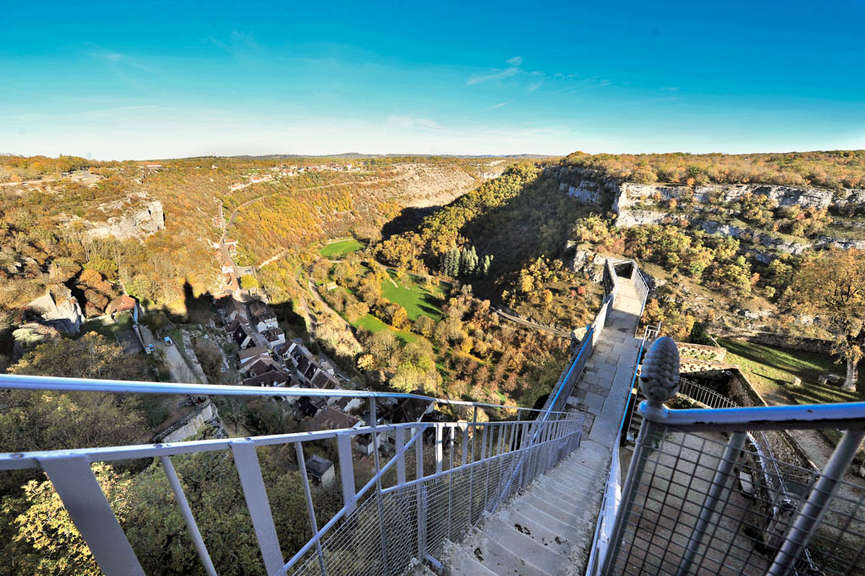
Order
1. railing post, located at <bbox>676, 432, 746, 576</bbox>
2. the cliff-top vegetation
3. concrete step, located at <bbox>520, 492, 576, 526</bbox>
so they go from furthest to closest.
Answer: the cliff-top vegetation → concrete step, located at <bbox>520, 492, 576, 526</bbox> → railing post, located at <bbox>676, 432, 746, 576</bbox>

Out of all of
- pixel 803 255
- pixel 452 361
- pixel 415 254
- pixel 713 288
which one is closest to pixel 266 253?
pixel 415 254

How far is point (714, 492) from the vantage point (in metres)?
1.56

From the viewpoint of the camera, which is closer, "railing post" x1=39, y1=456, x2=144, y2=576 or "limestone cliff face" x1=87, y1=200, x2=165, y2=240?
"railing post" x1=39, y1=456, x2=144, y2=576

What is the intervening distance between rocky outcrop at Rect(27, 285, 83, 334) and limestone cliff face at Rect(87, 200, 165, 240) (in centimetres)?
1267

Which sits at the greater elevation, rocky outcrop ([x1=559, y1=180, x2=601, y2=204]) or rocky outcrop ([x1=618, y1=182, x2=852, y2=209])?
rocky outcrop ([x1=618, y1=182, x2=852, y2=209])

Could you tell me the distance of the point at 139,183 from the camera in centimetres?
4272

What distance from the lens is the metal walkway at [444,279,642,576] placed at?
305 cm

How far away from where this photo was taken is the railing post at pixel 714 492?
57.0 inches

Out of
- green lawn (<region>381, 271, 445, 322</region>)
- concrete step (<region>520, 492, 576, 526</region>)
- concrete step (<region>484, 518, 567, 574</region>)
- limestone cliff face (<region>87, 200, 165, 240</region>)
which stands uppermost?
concrete step (<region>484, 518, 567, 574</region>)

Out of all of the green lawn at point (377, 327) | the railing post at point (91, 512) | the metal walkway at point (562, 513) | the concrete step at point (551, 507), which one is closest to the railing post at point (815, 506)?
the metal walkway at point (562, 513)

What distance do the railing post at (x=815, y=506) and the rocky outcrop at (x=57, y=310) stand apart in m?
24.6

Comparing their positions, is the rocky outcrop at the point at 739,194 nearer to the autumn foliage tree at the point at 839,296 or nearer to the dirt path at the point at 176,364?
the autumn foliage tree at the point at 839,296

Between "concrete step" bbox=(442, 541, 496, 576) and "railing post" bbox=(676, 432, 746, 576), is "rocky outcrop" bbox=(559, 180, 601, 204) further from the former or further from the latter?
"railing post" bbox=(676, 432, 746, 576)

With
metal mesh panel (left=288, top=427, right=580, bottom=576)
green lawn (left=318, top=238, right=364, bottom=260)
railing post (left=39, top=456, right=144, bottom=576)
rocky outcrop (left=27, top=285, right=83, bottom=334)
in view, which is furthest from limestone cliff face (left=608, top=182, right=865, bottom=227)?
green lawn (left=318, top=238, right=364, bottom=260)
